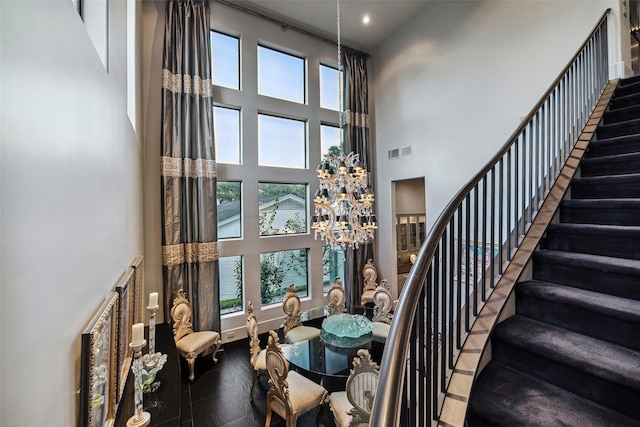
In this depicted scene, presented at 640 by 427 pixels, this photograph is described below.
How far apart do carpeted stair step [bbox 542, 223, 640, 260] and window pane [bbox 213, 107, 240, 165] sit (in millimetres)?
4442

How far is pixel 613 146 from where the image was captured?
8.49ft

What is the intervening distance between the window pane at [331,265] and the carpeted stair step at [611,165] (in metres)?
4.23

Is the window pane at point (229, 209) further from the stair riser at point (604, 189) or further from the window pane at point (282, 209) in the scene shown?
the stair riser at point (604, 189)

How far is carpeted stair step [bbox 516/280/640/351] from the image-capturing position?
141cm

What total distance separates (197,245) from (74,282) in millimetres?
3327

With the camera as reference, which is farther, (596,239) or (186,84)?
(186,84)

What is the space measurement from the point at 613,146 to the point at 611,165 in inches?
13.2

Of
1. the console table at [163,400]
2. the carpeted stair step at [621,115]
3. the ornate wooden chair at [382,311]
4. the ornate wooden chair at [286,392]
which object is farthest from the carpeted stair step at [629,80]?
the console table at [163,400]

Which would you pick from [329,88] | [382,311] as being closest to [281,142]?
[329,88]

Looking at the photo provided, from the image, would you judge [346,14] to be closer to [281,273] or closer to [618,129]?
[618,129]

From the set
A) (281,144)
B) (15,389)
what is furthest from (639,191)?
(281,144)

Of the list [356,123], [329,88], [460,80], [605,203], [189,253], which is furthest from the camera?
[329,88]

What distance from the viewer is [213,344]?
410 centimetres

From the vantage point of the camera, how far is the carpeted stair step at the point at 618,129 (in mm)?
2611
